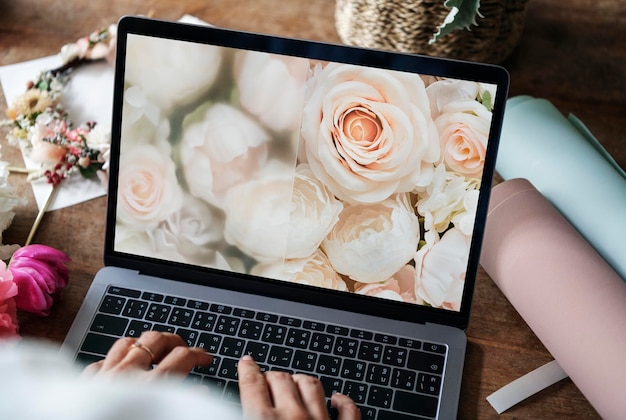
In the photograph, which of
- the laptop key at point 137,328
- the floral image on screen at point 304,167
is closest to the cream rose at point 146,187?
the floral image on screen at point 304,167

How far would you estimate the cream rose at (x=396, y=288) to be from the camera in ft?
2.48

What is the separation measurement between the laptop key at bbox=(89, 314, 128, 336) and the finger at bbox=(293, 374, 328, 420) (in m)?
0.22

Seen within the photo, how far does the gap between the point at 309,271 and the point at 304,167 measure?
108 mm

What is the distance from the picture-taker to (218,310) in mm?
775

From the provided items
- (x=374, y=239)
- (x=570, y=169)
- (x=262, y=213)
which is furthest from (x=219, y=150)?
(x=570, y=169)

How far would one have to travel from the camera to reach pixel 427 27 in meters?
0.93

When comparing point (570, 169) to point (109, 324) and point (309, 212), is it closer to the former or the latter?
point (309, 212)

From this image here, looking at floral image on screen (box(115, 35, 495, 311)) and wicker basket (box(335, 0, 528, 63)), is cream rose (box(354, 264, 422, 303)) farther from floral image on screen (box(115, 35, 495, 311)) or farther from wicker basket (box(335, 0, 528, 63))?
wicker basket (box(335, 0, 528, 63))

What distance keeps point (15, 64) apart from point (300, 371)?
636mm

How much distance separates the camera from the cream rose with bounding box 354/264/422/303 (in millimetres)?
756

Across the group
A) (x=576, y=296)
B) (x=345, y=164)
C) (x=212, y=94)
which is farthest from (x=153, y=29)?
(x=576, y=296)

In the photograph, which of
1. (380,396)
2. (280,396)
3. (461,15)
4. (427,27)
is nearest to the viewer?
(280,396)

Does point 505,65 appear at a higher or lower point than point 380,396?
higher

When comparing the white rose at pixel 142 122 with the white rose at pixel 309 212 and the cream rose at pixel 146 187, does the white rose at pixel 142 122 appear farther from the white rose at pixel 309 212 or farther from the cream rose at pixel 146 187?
the white rose at pixel 309 212
